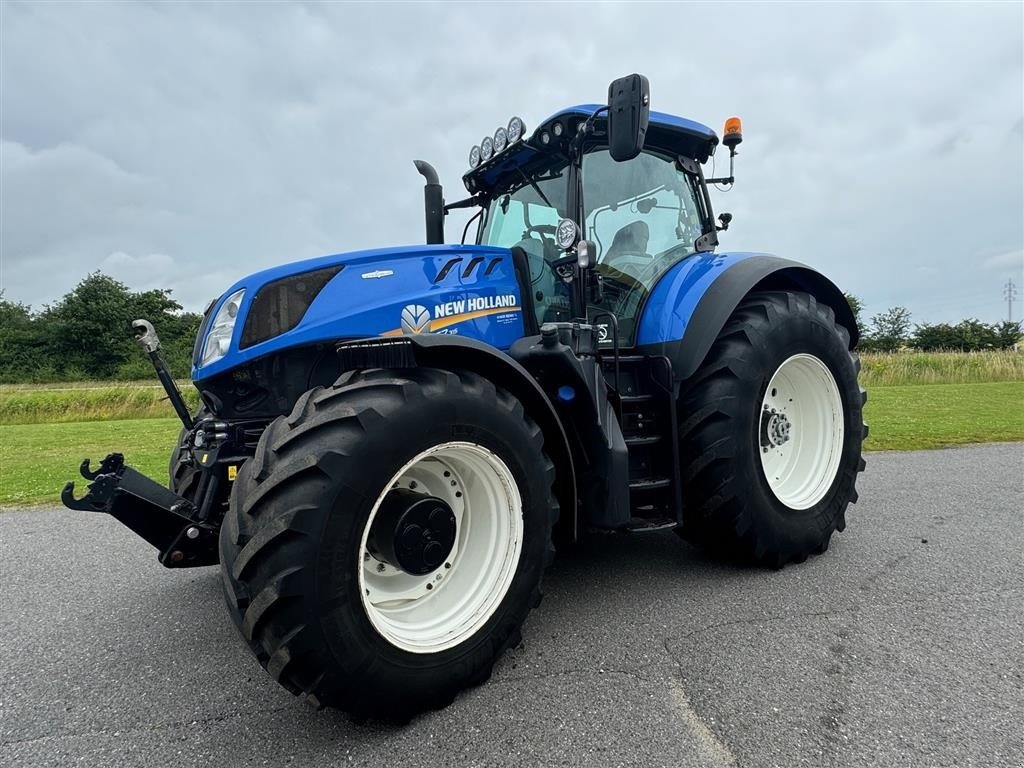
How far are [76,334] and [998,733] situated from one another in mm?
43639

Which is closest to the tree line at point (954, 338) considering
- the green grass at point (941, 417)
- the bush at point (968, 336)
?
the bush at point (968, 336)

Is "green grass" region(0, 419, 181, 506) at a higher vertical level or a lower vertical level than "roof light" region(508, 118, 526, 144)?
lower

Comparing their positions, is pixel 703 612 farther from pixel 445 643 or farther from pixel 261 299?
pixel 261 299

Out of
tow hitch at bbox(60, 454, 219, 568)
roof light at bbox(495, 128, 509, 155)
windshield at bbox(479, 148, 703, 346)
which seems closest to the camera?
tow hitch at bbox(60, 454, 219, 568)

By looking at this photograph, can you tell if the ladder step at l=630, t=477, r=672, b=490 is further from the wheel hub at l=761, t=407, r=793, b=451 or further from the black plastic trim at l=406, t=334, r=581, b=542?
the wheel hub at l=761, t=407, r=793, b=451

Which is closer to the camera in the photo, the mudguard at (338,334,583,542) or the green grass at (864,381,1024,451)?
the mudguard at (338,334,583,542)

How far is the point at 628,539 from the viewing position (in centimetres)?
392

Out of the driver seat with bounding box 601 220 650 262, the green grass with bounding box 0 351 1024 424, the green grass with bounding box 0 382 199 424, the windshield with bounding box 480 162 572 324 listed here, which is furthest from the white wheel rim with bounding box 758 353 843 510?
the green grass with bounding box 0 382 199 424

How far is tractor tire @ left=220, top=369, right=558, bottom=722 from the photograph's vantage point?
5.89ft

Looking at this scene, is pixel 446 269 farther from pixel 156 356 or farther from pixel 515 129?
pixel 156 356

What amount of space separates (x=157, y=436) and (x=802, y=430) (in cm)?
992

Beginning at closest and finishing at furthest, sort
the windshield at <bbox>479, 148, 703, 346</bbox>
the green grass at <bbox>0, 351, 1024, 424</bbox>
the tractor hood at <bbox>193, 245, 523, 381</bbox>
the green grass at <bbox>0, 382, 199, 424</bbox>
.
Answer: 1. the tractor hood at <bbox>193, 245, 523, 381</bbox>
2. the windshield at <bbox>479, 148, 703, 346</bbox>
3. the green grass at <bbox>0, 382, 199, 424</bbox>
4. the green grass at <bbox>0, 351, 1024, 424</bbox>

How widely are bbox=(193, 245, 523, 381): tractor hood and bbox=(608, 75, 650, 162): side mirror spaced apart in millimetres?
854

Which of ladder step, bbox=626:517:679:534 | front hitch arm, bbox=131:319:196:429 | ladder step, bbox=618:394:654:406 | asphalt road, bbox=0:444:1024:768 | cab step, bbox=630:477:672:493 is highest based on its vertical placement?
front hitch arm, bbox=131:319:196:429
